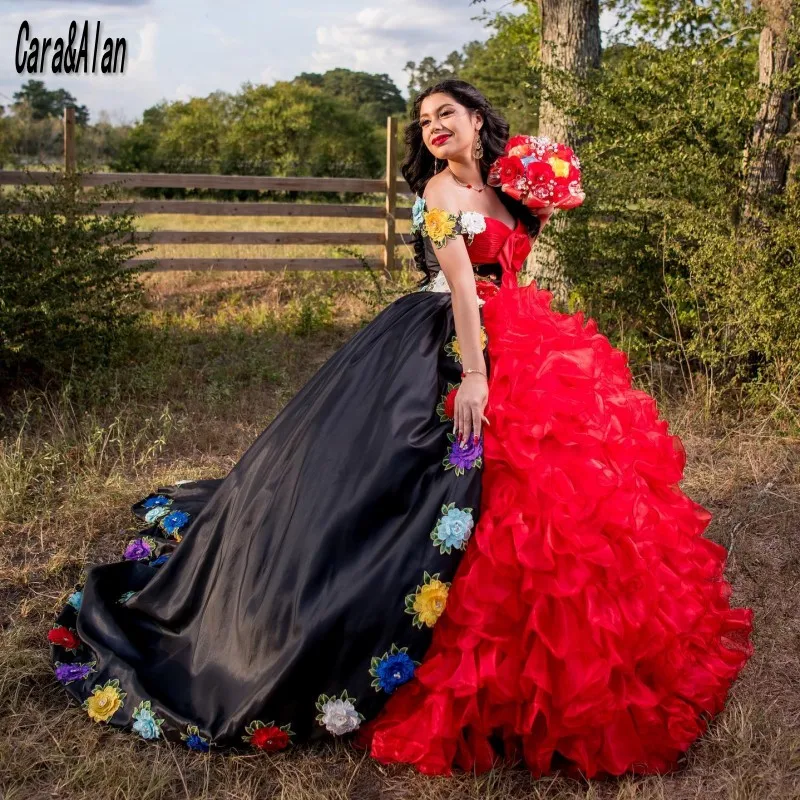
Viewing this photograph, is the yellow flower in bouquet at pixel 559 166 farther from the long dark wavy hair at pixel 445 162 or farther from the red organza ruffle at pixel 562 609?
the red organza ruffle at pixel 562 609

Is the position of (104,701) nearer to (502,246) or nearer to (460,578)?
(460,578)

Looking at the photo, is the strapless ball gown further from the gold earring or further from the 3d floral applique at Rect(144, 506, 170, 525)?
the 3d floral applique at Rect(144, 506, 170, 525)

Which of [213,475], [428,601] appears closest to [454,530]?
[428,601]

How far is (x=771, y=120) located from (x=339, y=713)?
13.3ft

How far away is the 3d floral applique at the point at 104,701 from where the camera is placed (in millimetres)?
2621

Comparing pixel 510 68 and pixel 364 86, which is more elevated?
pixel 364 86

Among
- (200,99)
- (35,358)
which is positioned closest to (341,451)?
(35,358)

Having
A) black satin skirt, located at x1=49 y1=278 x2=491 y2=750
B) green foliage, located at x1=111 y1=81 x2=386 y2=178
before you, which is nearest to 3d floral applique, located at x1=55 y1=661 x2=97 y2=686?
black satin skirt, located at x1=49 y1=278 x2=491 y2=750

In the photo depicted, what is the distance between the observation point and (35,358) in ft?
17.4

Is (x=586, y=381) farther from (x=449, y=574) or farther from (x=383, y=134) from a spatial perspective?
(x=383, y=134)

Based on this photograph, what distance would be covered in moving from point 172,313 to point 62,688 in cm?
497

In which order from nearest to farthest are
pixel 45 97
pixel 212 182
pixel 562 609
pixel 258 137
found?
1. pixel 562 609
2. pixel 212 182
3. pixel 258 137
4. pixel 45 97

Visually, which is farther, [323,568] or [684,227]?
Result: [684,227]

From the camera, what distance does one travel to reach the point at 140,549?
3416mm
